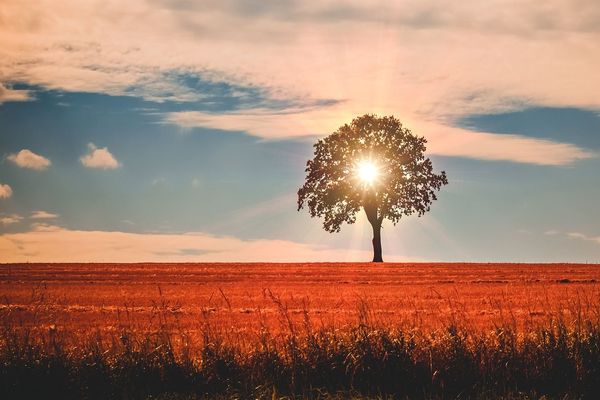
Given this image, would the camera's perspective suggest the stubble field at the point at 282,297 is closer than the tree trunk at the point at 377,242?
Yes

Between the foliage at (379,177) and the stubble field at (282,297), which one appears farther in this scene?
the foliage at (379,177)

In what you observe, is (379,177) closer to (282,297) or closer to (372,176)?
(372,176)

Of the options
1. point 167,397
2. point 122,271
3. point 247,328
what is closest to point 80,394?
point 167,397

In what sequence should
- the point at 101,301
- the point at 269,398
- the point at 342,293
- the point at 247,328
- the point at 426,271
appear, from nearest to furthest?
the point at 269,398 → the point at 247,328 → the point at 101,301 → the point at 342,293 → the point at 426,271

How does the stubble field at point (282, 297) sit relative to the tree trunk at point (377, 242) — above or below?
below

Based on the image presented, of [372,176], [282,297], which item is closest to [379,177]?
[372,176]

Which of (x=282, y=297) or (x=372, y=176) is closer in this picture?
(x=282, y=297)

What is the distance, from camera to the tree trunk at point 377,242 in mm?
72750

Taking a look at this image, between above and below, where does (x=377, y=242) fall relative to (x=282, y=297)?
above

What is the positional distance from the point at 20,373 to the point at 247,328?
7977 mm

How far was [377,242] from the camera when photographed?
73250 mm

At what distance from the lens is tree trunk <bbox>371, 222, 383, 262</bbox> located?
2864 inches

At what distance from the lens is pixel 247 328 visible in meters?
20.6

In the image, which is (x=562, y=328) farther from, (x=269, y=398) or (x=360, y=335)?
(x=269, y=398)
